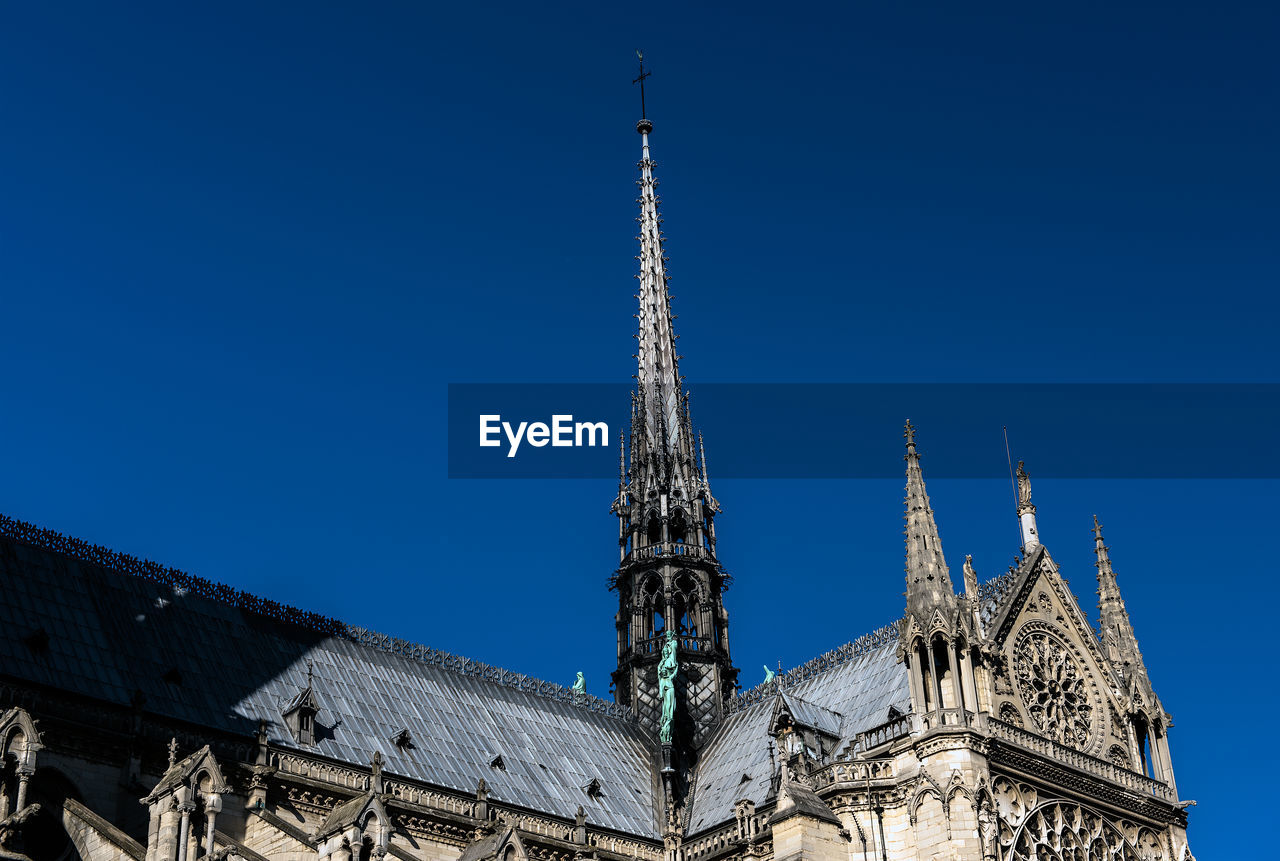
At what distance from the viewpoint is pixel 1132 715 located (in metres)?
48.8

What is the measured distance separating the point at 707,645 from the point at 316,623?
14907 millimetres

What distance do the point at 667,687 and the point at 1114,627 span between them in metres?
14.9

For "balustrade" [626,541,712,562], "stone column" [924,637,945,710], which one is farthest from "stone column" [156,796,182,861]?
"balustrade" [626,541,712,562]

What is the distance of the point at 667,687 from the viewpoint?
53969mm

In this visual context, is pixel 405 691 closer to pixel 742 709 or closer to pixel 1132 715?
pixel 742 709

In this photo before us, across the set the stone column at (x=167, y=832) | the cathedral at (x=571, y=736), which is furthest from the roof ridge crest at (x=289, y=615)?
the stone column at (x=167, y=832)

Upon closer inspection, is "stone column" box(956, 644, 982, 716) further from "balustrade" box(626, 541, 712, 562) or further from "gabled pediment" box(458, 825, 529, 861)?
"balustrade" box(626, 541, 712, 562)

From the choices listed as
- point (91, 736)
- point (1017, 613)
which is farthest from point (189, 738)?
point (1017, 613)

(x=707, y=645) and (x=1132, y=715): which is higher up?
(x=707, y=645)

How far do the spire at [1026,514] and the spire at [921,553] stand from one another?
220 inches

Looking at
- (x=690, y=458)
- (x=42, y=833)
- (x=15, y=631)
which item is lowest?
(x=42, y=833)

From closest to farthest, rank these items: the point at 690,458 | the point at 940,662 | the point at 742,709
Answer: the point at 940,662, the point at 742,709, the point at 690,458

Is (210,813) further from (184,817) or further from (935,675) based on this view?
(935,675)

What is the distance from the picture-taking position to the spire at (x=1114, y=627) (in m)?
50.1
